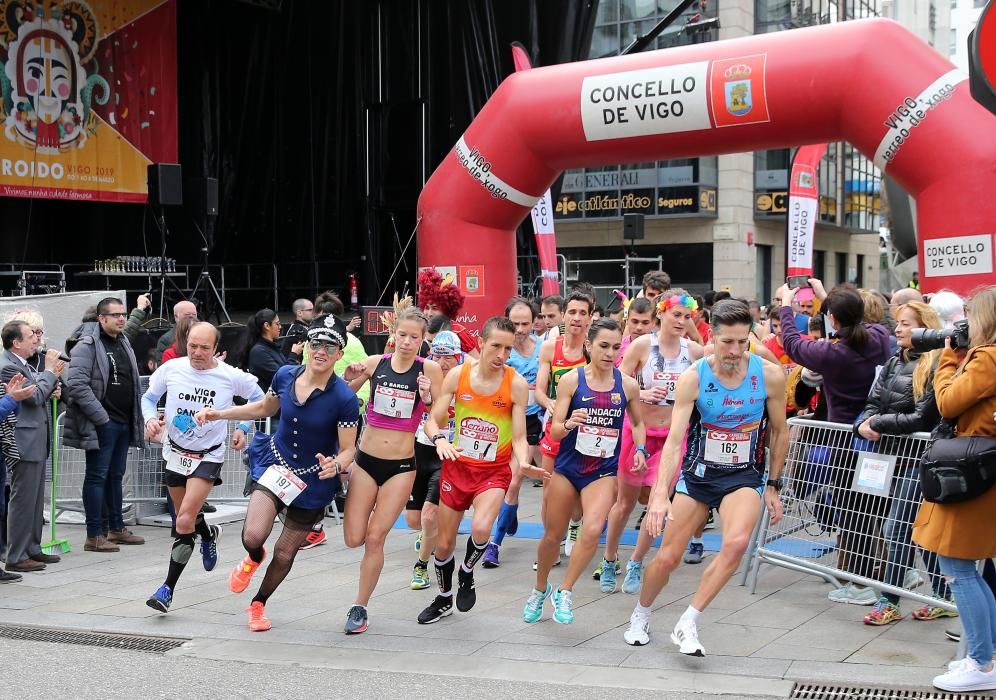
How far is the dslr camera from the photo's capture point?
5113mm

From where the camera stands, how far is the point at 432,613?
6.61 metres

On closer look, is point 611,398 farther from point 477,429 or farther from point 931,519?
point 931,519

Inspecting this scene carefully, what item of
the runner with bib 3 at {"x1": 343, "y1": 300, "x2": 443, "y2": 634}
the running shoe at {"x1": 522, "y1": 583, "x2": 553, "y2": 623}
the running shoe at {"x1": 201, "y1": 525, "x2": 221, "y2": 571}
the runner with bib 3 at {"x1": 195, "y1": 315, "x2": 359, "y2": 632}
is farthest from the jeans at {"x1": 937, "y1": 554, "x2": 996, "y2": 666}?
the running shoe at {"x1": 201, "y1": 525, "x2": 221, "y2": 571}

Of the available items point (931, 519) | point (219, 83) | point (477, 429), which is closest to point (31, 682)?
point (477, 429)

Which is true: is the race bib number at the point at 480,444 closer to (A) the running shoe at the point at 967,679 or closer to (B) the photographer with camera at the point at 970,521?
(B) the photographer with camera at the point at 970,521

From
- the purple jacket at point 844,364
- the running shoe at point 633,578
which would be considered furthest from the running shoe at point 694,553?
the purple jacket at point 844,364

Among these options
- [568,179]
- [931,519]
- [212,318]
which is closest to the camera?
A: [931,519]

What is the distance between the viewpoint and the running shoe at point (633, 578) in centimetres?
731

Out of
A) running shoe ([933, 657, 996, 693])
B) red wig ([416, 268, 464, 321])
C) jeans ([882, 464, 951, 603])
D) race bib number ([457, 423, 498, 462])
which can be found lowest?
running shoe ([933, 657, 996, 693])

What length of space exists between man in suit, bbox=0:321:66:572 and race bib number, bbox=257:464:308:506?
7.88 ft

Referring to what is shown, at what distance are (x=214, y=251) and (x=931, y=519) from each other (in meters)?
18.6

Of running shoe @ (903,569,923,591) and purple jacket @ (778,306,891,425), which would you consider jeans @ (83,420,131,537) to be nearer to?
purple jacket @ (778,306,891,425)

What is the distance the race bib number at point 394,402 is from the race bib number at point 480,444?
1.23 ft

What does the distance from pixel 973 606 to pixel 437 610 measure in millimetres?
2989
